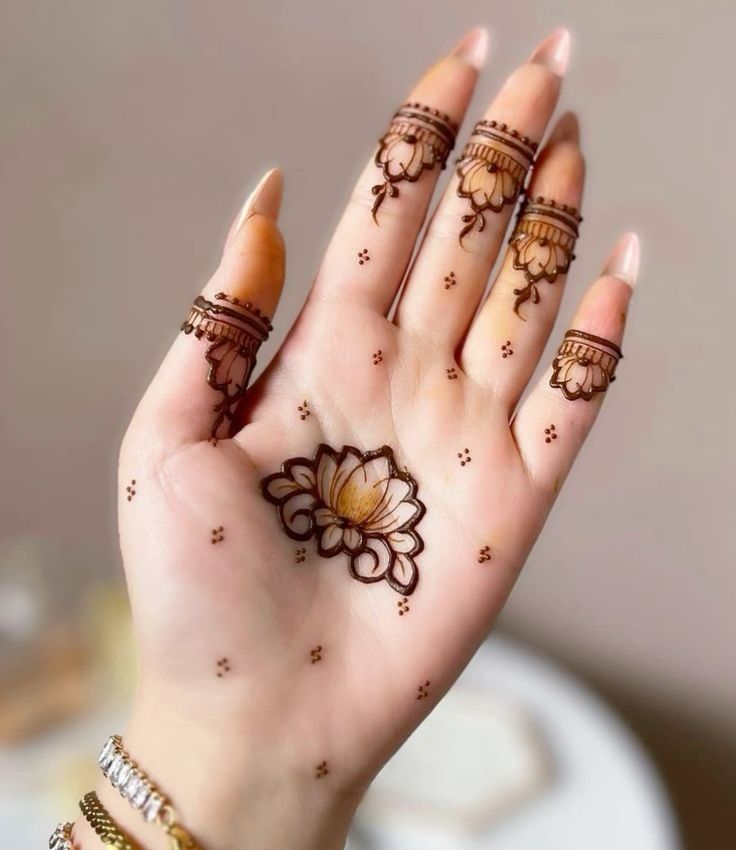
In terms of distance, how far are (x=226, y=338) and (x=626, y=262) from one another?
39 centimetres

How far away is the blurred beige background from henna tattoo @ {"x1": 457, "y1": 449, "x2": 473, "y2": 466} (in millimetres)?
496

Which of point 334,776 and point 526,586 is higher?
point 526,586

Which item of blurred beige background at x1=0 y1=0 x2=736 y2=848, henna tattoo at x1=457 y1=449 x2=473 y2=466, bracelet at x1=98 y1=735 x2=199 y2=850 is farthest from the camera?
blurred beige background at x1=0 y1=0 x2=736 y2=848

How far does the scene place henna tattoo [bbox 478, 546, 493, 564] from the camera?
2.60 ft

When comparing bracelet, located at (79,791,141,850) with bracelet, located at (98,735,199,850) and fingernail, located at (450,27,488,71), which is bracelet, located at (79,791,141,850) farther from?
fingernail, located at (450,27,488,71)

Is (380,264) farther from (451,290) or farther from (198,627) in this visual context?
(198,627)

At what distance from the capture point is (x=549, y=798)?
3.96ft

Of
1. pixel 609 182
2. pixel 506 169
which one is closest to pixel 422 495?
pixel 506 169

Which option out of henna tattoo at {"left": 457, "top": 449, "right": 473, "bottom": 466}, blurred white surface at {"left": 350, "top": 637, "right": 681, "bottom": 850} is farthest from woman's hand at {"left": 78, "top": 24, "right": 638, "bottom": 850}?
blurred white surface at {"left": 350, "top": 637, "right": 681, "bottom": 850}

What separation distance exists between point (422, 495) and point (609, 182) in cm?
58

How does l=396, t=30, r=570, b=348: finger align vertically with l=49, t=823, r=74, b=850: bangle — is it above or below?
above

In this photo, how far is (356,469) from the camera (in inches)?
31.4

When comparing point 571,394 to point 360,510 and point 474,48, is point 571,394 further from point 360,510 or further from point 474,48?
point 474,48

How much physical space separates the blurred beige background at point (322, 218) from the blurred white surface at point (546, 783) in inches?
7.4
